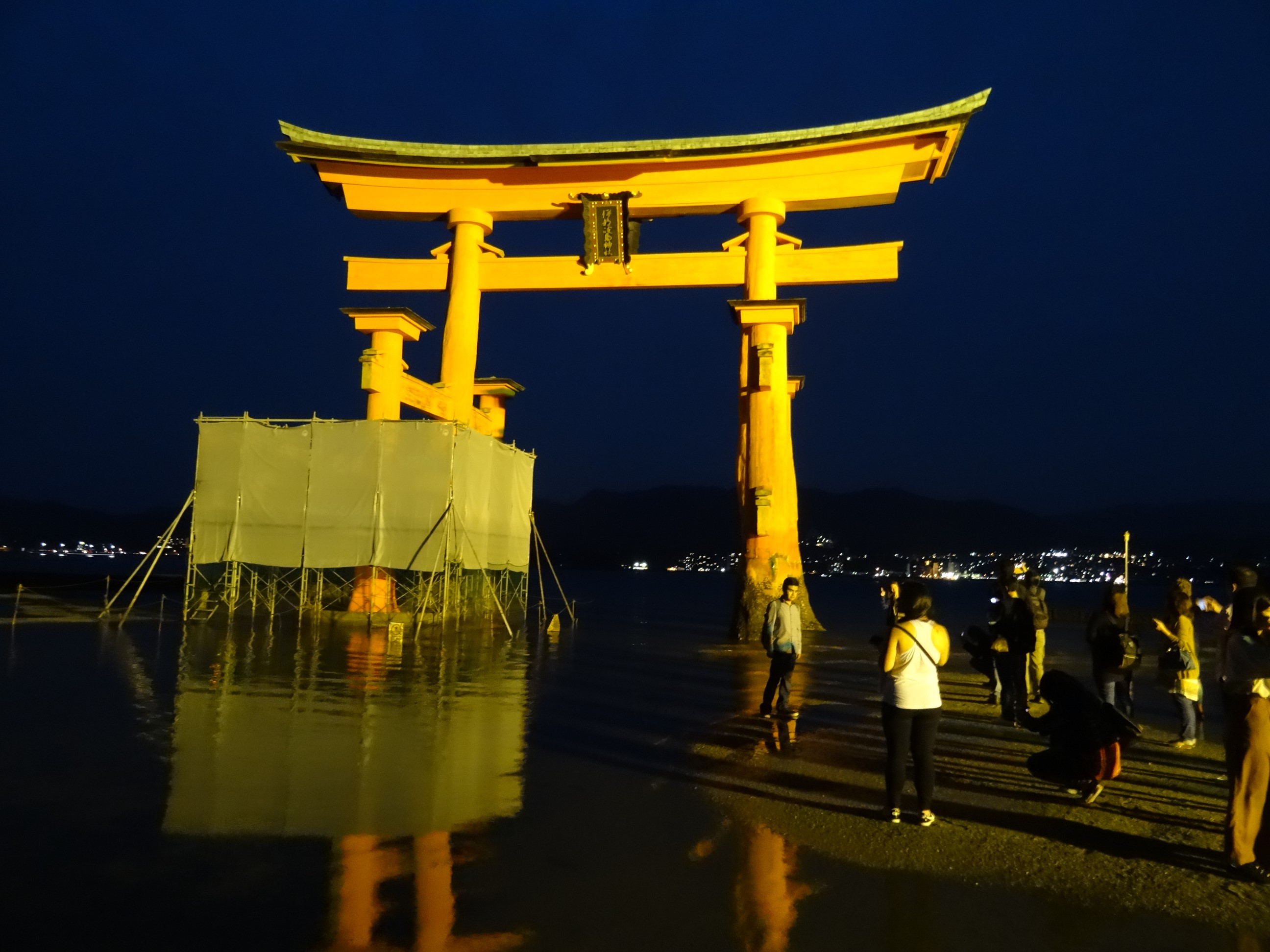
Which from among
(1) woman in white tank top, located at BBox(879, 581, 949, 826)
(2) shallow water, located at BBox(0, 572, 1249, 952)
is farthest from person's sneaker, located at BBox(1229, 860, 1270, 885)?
(1) woman in white tank top, located at BBox(879, 581, 949, 826)

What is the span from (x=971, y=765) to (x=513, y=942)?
16.7ft

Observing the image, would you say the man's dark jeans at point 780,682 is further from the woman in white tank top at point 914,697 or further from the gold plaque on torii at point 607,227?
the gold plaque on torii at point 607,227

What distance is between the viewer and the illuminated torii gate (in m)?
18.9

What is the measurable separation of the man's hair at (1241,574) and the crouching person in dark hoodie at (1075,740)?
4.37 ft

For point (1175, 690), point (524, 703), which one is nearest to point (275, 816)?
point (524, 703)

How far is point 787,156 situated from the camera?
1973cm

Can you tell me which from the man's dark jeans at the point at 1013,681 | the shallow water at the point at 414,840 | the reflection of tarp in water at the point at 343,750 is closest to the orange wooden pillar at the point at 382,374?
the reflection of tarp in water at the point at 343,750

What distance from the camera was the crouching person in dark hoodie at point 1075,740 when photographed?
19.1ft

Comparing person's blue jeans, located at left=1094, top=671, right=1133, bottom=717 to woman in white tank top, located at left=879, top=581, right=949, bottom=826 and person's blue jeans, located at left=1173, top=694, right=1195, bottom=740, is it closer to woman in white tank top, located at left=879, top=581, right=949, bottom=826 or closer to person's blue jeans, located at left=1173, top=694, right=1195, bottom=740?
person's blue jeans, located at left=1173, top=694, right=1195, bottom=740

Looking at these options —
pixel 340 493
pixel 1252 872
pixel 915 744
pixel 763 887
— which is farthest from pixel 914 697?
pixel 340 493

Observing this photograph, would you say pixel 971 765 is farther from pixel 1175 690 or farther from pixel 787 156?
pixel 787 156

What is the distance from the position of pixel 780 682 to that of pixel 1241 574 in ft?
15.0

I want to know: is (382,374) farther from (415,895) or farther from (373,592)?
(415,895)

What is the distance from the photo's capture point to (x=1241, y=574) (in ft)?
20.5
